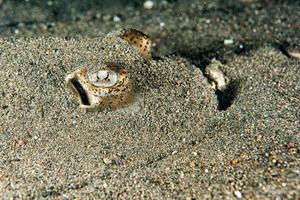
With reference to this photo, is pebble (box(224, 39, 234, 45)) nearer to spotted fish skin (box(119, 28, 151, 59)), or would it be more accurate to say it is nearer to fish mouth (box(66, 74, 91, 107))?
spotted fish skin (box(119, 28, 151, 59))

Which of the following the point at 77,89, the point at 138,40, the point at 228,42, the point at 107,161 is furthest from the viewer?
the point at 228,42

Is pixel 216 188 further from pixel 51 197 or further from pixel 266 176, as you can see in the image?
pixel 51 197

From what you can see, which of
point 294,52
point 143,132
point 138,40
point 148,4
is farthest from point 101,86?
point 148,4

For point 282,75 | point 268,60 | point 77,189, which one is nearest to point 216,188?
point 77,189

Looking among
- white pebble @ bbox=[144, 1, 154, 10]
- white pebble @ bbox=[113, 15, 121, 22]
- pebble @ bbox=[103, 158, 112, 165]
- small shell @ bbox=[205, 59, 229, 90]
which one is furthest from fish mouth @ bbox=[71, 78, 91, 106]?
white pebble @ bbox=[144, 1, 154, 10]

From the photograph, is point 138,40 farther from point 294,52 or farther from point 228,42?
point 294,52

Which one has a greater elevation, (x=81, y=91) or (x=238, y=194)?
(x=81, y=91)
